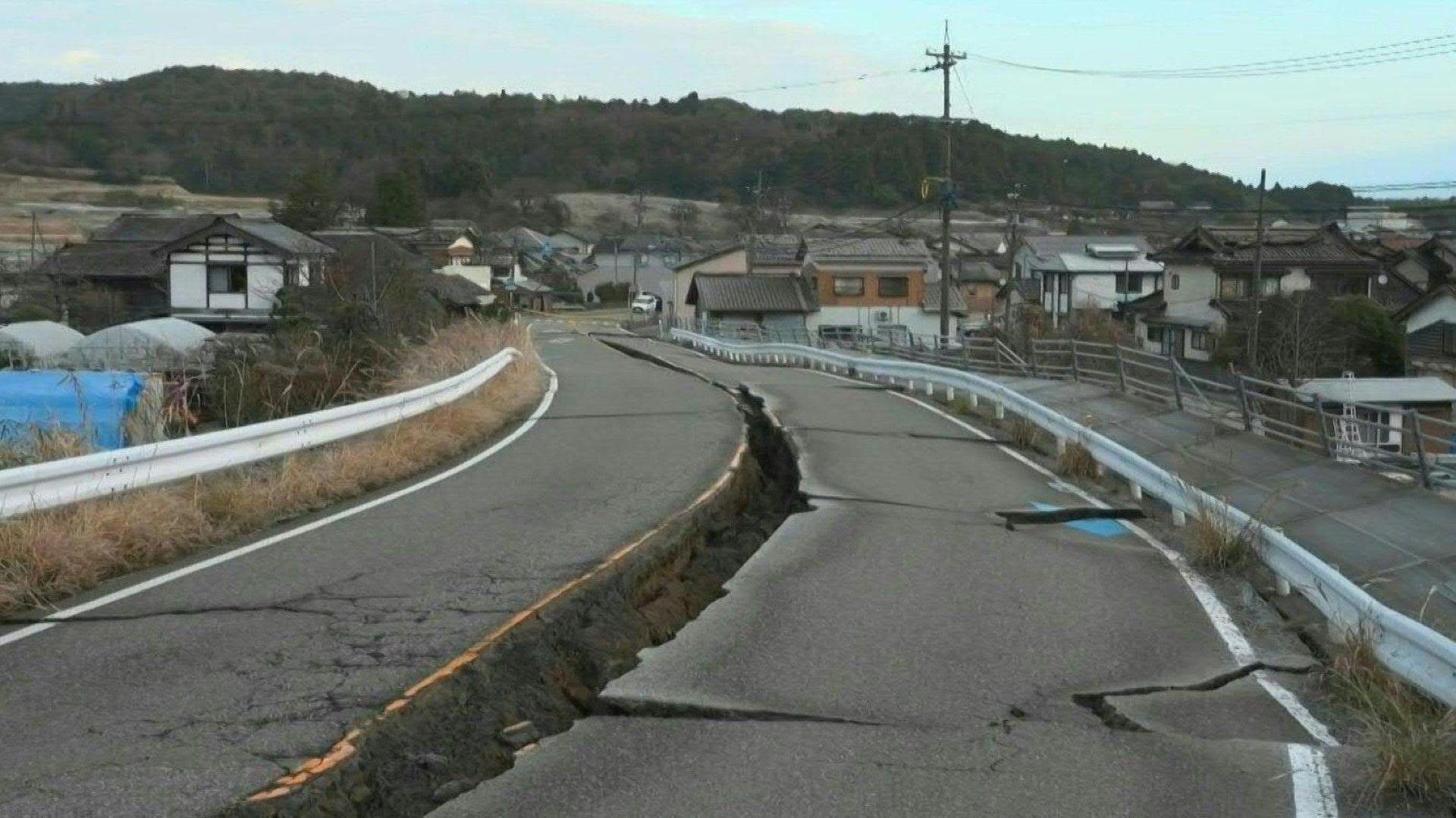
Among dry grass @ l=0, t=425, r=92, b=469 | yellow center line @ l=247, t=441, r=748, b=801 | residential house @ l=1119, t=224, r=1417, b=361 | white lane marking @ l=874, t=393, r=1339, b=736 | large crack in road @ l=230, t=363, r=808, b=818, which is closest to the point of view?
yellow center line @ l=247, t=441, r=748, b=801

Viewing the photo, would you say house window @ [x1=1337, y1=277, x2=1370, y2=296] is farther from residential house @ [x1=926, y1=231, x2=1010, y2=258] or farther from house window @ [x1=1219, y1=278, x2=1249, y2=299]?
residential house @ [x1=926, y1=231, x2=1010, y2=258]

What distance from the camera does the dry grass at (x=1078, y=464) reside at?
663 inches

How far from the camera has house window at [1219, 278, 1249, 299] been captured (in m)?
57.5

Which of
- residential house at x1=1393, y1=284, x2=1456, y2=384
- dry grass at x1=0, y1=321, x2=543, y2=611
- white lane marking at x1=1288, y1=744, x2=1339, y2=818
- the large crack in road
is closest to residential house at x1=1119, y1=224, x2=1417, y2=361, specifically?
residential house at x1=1393, y1=284, x2=1456, y2=384

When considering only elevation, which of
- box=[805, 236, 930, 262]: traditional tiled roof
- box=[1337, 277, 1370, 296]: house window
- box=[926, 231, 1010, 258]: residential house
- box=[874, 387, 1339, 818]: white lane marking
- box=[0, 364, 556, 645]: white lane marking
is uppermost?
box=[926, 231, 1010, 258]: residential house

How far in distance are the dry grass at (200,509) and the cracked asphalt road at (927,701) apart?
3.81 meters

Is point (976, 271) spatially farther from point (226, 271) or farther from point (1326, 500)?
point (1326, 500)

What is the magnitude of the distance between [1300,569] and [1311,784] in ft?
13.6

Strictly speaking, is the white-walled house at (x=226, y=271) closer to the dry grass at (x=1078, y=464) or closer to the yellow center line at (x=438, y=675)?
the dry grass at (x=1078, y=464)

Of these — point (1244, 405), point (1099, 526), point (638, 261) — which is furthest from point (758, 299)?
point (1099, 526)

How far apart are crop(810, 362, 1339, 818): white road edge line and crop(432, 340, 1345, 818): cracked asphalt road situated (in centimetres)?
7

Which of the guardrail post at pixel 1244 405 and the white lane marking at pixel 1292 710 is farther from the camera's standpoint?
the guardrail post at pixel 1244 405

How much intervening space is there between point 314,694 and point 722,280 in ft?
250

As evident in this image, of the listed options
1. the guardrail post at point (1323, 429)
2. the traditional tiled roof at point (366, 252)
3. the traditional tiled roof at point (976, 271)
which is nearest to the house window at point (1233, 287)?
the traditional tiled roof at point (366, 252)
